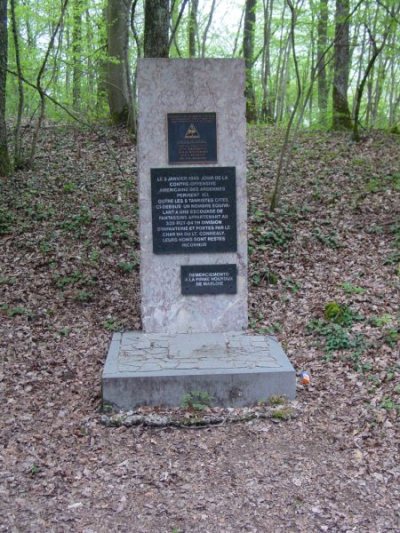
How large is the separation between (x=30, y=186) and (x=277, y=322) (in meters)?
5.63

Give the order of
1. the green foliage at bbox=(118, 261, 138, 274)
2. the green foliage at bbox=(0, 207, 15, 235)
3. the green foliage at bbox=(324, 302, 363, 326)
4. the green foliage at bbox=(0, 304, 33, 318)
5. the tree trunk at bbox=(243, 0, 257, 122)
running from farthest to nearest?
the tree trunk at bbox=(243, 0, 257, 122) < the green foliage at bbox=(0, 207, 15, 235) < the green foliage at bbox=(118, 261, 138, 274) < the green foliage at bbox=(0, 304, 33, 318) < the green foliage at bbox=(324, 302, 363, 326)

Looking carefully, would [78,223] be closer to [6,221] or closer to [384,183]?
[6,221]

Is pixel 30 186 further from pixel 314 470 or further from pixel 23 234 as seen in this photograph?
pixel 314 470

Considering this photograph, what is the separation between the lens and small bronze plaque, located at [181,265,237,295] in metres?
6.01

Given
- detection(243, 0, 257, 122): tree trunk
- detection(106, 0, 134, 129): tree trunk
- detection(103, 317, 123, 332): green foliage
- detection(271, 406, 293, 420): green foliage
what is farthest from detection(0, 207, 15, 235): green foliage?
detection(243, 0, 257, 122): tree trunk

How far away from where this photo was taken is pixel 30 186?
986 cm

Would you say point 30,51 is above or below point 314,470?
above

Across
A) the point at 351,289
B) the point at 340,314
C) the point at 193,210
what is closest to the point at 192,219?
the point at 193,210

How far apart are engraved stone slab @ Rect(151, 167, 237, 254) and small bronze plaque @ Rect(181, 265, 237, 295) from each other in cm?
20

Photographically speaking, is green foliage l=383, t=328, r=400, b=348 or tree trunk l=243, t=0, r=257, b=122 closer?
green foliage l=383, t=328, r=400, b=348

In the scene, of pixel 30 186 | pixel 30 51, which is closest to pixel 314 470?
pixel 30 186

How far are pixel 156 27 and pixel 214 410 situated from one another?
735cm

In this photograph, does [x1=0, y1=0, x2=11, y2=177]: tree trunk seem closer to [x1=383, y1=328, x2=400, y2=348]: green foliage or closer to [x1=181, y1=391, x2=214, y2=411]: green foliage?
[x1=181, y1=391, x2=214, y2=411]: green foliage

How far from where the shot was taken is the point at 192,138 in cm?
577
